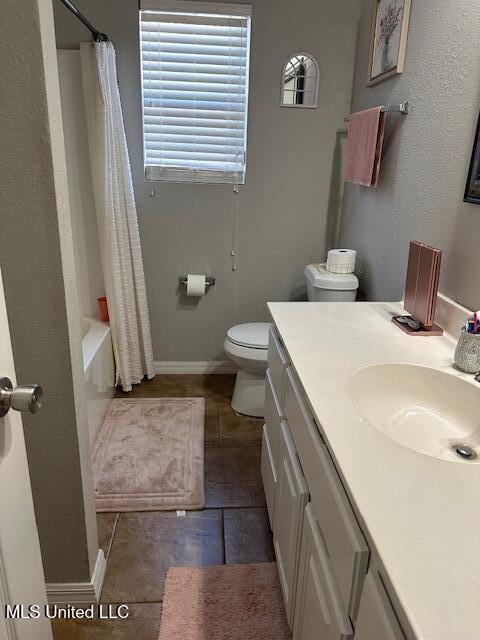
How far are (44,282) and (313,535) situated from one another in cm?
89

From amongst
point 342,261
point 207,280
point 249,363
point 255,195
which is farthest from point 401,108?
point 207,280

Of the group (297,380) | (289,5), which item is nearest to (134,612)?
(297,380)

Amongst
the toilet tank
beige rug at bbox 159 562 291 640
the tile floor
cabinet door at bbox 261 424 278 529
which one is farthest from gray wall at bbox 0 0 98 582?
the toilet tank

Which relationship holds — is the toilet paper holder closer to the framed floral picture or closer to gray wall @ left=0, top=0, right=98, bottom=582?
the framed floral picture

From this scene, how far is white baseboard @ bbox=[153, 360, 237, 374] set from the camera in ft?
10.0

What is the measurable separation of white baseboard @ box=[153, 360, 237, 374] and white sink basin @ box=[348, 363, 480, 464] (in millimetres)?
1911

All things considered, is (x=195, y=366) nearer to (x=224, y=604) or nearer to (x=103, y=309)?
(x=103, y=309)

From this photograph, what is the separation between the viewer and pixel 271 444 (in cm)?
167

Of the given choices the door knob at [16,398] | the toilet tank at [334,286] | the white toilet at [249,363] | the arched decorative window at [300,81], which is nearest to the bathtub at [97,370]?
the white toilet at [249,363]

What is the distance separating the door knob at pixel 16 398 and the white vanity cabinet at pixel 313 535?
1.87 feet

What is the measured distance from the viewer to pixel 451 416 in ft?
3.82

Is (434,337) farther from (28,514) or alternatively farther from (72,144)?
(72,144)

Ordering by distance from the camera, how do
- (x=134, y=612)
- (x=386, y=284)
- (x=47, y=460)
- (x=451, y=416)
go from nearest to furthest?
1. (x=451, y=416)
2. (x=47, y=460)
3. (x=134, y=612)
4. (x=386, y=284)

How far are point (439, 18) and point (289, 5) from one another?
1.16m
